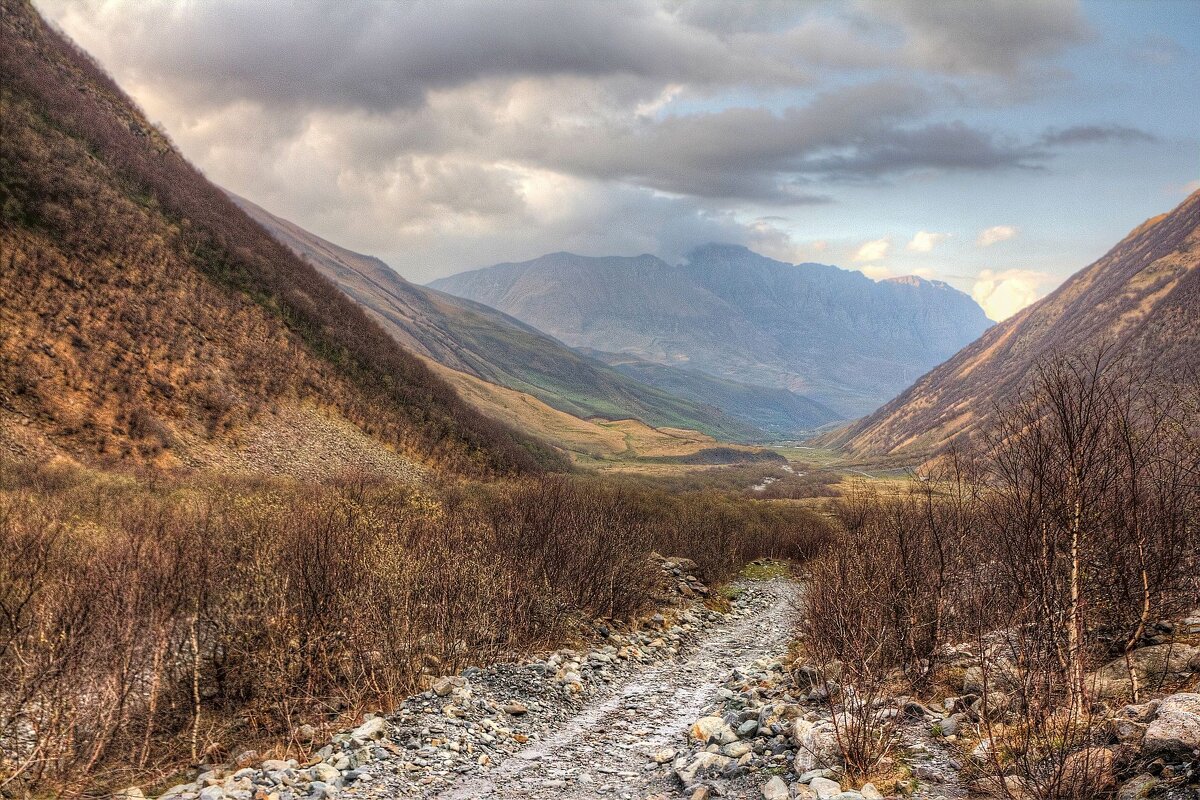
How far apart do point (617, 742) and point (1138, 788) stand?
10422 mm

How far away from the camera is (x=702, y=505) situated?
60.3 m

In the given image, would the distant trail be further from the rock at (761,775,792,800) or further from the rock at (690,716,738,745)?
the rock at (761,775,792,800)

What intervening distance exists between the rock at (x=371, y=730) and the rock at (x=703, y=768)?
6179 millimetres

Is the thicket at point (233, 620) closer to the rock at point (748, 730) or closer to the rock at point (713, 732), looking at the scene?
the rock at point (713, 732)

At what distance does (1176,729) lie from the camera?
7078 millimetres

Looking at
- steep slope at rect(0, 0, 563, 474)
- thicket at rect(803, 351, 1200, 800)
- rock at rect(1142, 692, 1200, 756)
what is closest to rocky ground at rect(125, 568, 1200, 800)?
rock at rect(1142, 692, 1200, 756)

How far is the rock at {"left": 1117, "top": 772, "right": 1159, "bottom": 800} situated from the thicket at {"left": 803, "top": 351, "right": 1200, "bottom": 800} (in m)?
0.20

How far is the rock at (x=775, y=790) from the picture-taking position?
9.80 meters

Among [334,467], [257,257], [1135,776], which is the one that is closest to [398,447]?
[334,467]

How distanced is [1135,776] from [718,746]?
729 centimetres

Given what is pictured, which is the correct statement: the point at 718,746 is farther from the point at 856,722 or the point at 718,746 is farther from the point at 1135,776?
the point at 1135,776

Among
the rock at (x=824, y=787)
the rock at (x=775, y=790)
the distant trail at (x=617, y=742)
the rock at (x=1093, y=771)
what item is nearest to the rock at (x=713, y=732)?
the distant trail at (x=617, y=742)

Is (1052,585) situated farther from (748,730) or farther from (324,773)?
(324,773)

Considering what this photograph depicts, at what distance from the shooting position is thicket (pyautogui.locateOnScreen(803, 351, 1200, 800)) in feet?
27.6
